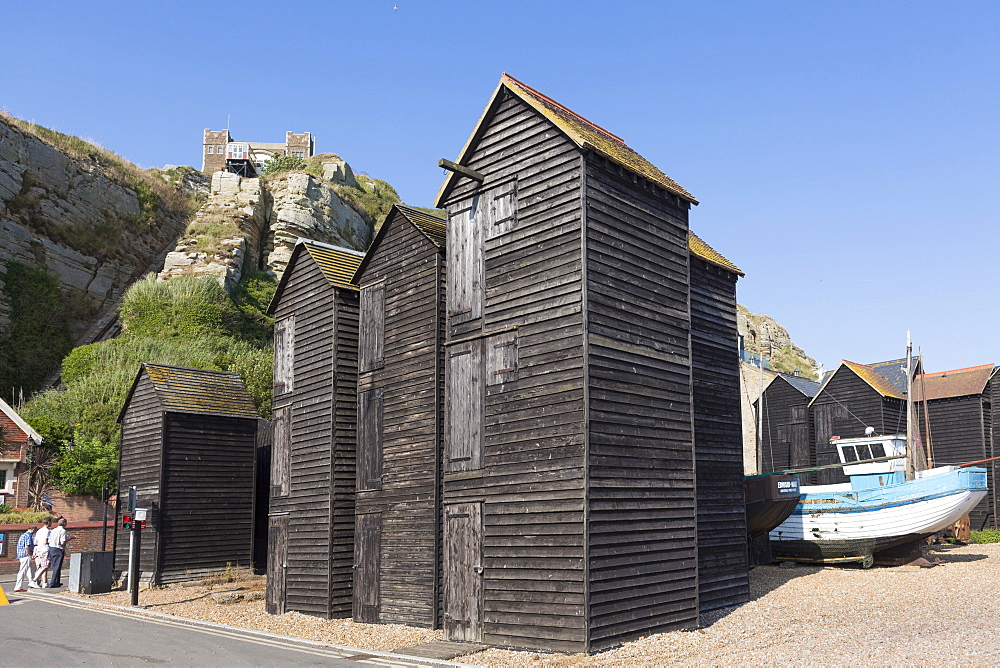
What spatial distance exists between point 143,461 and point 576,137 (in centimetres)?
2102

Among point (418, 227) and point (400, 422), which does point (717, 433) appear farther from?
point (418, 227)

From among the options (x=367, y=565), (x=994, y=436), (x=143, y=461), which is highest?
(x=994, y=436)

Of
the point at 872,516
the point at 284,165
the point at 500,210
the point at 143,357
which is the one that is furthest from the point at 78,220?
the point at 872,516

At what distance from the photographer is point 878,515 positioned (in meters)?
24.3

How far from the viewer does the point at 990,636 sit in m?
13.1

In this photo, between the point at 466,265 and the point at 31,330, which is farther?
the point at 31,330

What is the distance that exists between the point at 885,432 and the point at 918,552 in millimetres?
14106

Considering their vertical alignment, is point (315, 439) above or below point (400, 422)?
below

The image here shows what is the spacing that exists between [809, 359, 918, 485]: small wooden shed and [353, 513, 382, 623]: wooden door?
25.6m

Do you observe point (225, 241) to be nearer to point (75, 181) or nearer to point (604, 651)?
point (75, 181)

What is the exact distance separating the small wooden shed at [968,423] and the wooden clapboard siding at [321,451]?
28.9 m

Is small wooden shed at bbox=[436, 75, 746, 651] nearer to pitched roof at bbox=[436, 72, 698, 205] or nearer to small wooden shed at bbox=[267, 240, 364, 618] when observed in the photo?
pitched roof at bbox=[436, 72, 698, 205]

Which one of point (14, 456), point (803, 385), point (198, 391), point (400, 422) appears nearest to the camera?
point (400, 422)

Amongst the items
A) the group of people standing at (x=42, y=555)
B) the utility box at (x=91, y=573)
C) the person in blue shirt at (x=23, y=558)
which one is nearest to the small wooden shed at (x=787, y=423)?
the utility box at (x=91, y=573)
